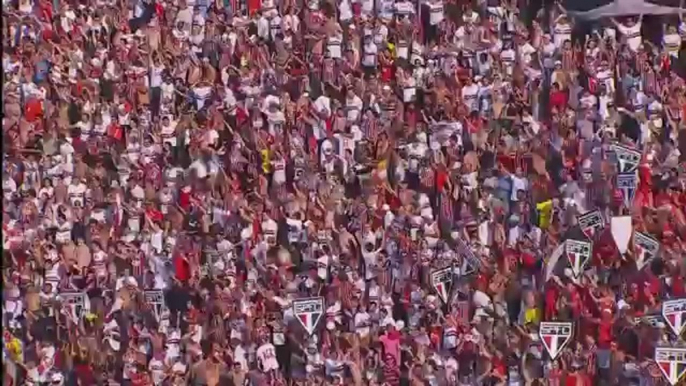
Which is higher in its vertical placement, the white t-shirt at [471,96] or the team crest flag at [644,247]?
the white t-shirt at [471,96]

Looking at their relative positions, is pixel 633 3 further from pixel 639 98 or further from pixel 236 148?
pixel 236 148

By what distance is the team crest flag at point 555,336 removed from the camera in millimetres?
1664

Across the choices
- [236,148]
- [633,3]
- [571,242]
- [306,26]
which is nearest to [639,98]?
[633,3]

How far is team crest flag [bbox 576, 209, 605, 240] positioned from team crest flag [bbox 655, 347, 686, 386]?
0.76ft

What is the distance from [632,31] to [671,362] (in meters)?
0.58

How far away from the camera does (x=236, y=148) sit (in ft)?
5.74

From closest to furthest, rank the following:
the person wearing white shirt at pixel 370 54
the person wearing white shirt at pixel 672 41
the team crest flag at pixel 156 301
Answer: the person wearing white shirt at pixel 672 41
the person wearing white shirt at pixel 370 54
the team crest flag at pixel 156 301

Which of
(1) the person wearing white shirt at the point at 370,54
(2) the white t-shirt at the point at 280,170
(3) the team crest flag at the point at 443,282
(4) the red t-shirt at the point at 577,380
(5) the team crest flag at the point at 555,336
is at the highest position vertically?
(1) the person wearing white shirt at the point at 370,54

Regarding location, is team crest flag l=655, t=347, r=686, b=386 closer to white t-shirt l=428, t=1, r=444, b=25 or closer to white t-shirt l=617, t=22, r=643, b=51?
white t-shirt l=617, t=22, r=643, b=51

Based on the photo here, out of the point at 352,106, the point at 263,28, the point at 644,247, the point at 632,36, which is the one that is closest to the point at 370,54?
the point at 352,106

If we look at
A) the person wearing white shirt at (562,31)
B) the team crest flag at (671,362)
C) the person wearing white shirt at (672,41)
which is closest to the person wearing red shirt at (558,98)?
the person wearing white shirt at (562,31)

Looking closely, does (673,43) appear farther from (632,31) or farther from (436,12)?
(436,12)

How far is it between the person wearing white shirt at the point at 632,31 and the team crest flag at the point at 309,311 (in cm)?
71

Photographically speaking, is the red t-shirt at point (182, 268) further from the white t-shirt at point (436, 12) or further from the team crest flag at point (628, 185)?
the team crest flag at point (628, 185)
